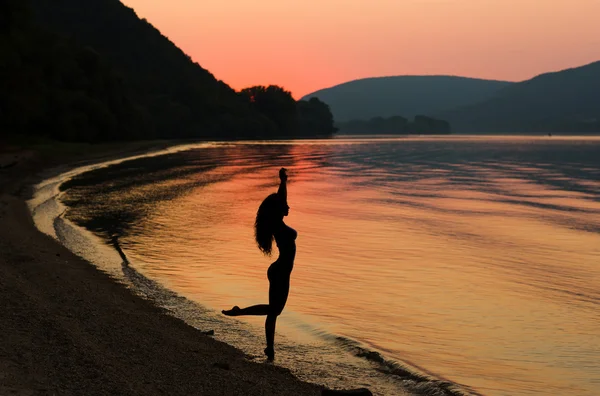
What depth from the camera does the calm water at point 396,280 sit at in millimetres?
11406

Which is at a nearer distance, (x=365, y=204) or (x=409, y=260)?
(x=409, y=260)

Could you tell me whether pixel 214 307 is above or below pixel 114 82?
below

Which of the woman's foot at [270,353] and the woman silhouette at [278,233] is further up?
the woman silhouette at [278,233]

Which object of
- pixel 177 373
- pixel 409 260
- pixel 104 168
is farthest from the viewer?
pixel 104 168

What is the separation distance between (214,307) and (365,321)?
3395mm

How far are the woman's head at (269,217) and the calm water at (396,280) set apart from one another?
2.31 metres

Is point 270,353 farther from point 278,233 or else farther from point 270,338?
point 278,233

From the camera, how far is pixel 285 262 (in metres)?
10.0

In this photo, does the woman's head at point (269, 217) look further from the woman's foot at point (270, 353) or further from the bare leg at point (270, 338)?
the woman's foot at point (270, 353)

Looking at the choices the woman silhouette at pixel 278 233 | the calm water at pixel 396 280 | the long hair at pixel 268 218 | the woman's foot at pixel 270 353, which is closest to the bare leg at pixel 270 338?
the woman's foot at pixel 270 353

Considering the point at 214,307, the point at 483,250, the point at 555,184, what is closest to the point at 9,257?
the point at 214,307

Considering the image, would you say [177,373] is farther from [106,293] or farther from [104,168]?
[104,168]

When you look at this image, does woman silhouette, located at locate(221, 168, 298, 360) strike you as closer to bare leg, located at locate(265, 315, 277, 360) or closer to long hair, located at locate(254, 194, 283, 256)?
long hair, located at locate(254, 194, 283, 256)

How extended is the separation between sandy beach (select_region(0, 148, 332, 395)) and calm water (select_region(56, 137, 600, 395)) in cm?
91
